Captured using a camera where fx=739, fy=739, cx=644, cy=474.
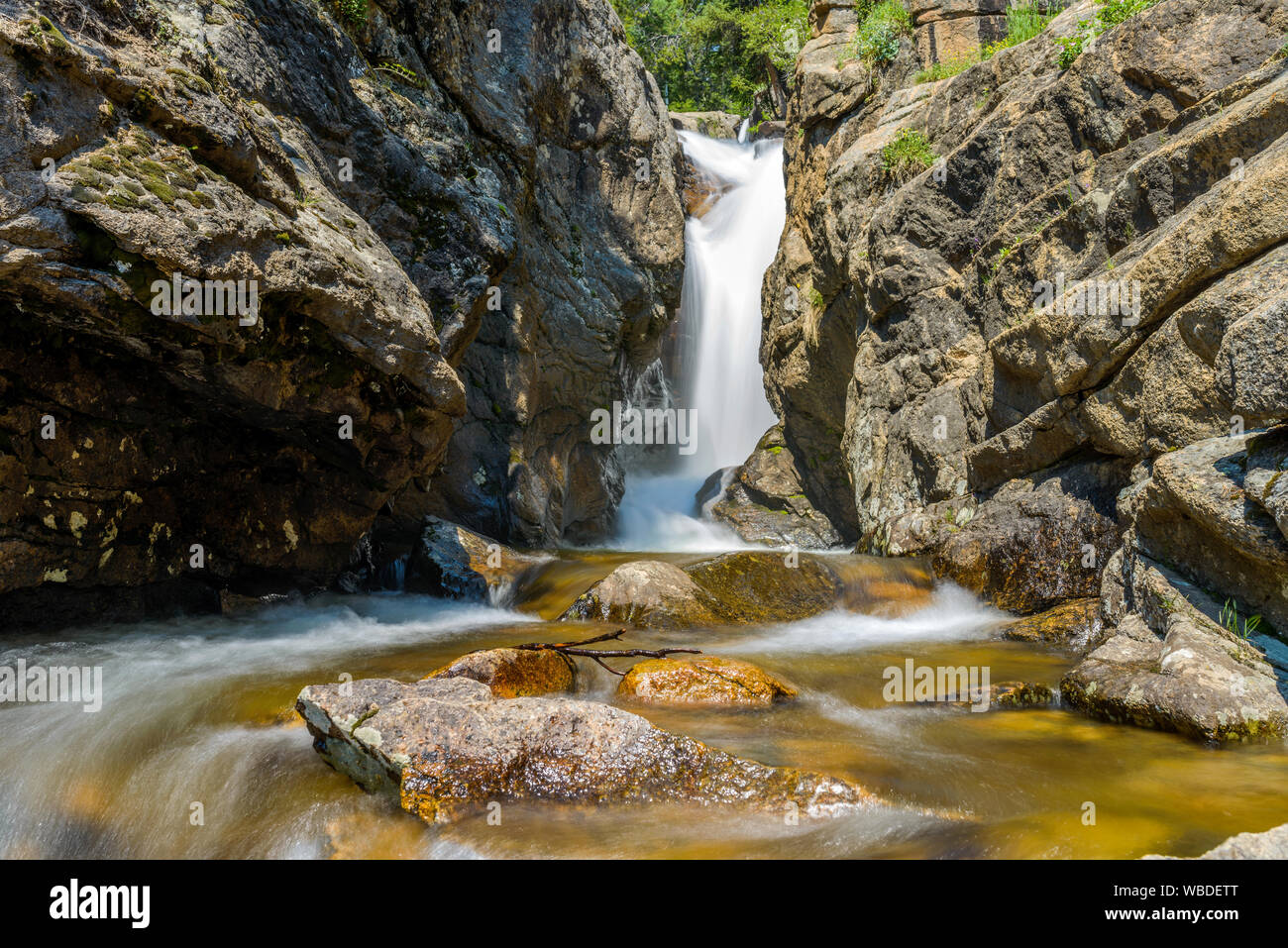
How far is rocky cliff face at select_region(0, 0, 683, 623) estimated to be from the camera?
5441 mm

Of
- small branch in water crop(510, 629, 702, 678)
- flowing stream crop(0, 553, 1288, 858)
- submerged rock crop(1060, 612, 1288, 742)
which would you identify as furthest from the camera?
small branch in water crop(510, 629, 702, 678)

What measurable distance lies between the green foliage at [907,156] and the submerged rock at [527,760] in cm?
1231

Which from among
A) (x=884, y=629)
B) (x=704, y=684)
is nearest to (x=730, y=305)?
(x=884, y=629)

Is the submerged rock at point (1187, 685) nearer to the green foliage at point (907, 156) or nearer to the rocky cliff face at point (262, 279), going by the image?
the rocky cliff face at point (262, 279)

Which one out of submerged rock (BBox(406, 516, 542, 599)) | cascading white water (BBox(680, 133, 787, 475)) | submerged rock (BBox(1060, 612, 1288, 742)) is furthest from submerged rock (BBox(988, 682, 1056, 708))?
cascading white water (BBox(680, 133, 787, 475))

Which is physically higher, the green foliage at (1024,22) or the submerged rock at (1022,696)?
the green foliage at (1024,22)

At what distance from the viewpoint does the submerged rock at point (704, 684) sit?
18.2 feet

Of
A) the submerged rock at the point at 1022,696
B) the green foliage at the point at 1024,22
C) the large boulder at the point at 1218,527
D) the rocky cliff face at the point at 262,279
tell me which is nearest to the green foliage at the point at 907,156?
the green foliage at the point at 1024,22

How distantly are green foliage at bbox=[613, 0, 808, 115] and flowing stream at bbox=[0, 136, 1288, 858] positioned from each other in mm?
27103

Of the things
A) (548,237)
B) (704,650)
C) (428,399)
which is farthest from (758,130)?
(704,650)

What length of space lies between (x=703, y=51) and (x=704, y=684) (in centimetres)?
3337

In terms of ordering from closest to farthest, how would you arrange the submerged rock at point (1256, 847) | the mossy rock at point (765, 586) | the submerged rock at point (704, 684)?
1. the submerged rock at point (1256, 847)
2. the submerged rock at point (704, 684)
3. the mossy rock at point (765, 586)

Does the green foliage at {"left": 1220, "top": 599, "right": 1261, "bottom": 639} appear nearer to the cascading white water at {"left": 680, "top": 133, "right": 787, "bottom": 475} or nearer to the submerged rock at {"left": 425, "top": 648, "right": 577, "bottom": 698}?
the submerged rock at {"left": 425, "top": 648, "right": 577, "bottom": 698}

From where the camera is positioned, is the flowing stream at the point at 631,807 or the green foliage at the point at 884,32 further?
the green foliage at the point at 884,32
